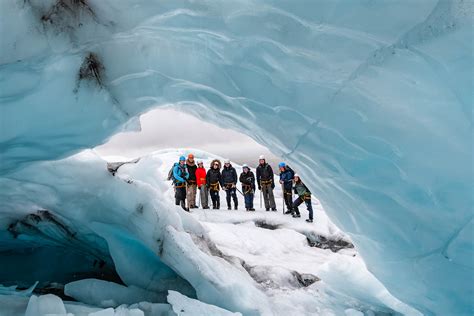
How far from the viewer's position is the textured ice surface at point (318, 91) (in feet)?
8.93

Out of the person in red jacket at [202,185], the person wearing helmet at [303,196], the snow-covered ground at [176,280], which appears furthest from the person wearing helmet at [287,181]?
the snow-covered ground at [176,280]

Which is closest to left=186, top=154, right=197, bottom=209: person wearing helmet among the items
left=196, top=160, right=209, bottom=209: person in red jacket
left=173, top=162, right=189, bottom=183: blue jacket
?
left=173, top=162, right=189, bottom=183: blue jacket

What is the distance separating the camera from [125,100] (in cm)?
432

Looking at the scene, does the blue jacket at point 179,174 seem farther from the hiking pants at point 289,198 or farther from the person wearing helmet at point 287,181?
the hiking pants at point 289,198

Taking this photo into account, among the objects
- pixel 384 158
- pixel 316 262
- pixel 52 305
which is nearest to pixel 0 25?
pixel 52 305

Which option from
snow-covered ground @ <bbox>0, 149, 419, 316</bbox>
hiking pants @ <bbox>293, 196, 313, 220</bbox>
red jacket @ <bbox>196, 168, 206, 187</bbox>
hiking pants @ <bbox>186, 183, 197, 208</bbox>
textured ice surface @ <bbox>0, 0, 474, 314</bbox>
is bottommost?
snow-covered ground @ <bbox>0, 149, 419, 316</bbox>

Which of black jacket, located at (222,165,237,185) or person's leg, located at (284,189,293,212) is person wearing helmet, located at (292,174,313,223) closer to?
person's leg, located at (284,189,293,212)

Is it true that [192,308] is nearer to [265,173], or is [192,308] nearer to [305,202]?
[305,202]

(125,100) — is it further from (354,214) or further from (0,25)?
(354,214)

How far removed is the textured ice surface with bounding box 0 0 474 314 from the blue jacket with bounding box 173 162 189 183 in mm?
5722

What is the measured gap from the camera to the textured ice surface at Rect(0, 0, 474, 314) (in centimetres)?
272

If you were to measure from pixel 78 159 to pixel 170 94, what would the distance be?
204 cm

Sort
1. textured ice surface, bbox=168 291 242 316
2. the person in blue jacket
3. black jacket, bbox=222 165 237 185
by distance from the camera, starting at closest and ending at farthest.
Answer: textured ice surface, bbox=168 291 242 316, the person in blue jacket, black jacket, bbox=222 165 237 185

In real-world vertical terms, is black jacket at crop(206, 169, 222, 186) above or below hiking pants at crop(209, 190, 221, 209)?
above
